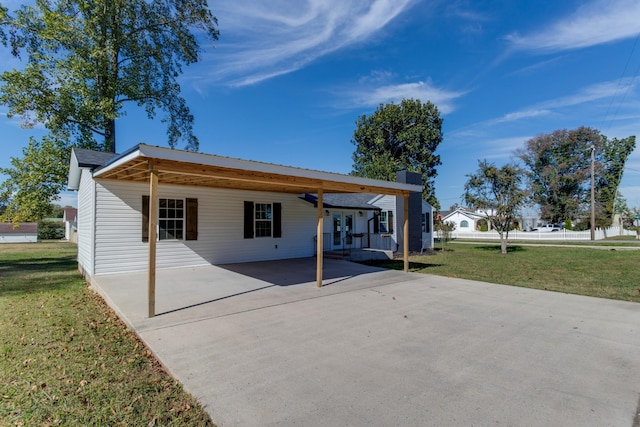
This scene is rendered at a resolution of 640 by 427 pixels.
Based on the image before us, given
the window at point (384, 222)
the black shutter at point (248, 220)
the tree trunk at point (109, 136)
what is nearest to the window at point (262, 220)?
the black shutter at point (248, 220)

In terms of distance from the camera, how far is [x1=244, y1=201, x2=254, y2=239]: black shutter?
11453mm

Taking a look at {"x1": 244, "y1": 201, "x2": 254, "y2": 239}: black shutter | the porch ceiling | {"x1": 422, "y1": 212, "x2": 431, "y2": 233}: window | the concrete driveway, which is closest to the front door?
{"x1": 244, "y1": 201, "x2": 254, "y2": 239}: black shutter

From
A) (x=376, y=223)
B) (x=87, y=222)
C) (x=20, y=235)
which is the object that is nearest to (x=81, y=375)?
(x=87, y=222)

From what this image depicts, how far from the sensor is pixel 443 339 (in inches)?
167

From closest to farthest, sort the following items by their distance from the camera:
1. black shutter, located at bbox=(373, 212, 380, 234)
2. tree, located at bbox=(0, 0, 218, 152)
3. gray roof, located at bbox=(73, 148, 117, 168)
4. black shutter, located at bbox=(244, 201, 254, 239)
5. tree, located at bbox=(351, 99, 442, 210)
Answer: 1. gray roof, located at bbox=(73, 148, 117, 168)
2. black shutter, located at bbox=(244, 201, 254, 239)
3. tree, located at bbox=(0, 0, 218, 152)
4. black shutter, located at bbox=(373, 212, 380, 234)
5. tree, located at bbox=(351, 99, 442, 210)

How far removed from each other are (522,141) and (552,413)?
46.8 m

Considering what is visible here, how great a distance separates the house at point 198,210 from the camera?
23.2 feet

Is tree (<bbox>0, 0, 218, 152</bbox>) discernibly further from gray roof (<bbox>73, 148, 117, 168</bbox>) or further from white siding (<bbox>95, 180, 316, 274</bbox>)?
white siding (<bbox>95, 180, 316, 274</bbox>)

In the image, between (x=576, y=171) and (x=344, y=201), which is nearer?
(x=344, y=201)

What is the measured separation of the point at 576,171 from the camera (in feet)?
120

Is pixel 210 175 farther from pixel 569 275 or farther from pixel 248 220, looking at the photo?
Result: pixel 569 275

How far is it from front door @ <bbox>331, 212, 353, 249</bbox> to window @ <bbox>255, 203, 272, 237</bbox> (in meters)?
3.64

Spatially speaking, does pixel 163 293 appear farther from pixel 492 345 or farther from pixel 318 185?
pixel 492 345

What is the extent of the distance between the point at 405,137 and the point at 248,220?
2323 centimetres
